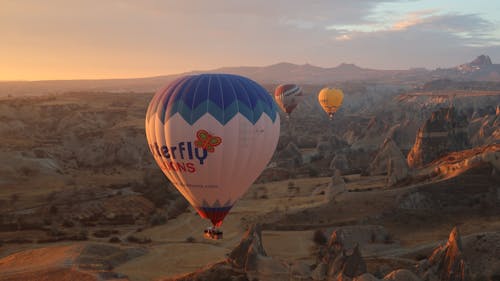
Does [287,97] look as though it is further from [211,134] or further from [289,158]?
[211,134]

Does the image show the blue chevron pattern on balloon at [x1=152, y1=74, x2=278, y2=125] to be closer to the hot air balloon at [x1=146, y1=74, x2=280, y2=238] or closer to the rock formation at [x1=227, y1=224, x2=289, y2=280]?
the hot air balloon at [x1=146, y1=74, x2=280, y2=238]

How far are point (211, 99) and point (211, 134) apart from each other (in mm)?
1359

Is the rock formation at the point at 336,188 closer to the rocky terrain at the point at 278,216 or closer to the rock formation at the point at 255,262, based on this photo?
the rocky terrain at the point at 278,216

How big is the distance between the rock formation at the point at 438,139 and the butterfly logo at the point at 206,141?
137 ft

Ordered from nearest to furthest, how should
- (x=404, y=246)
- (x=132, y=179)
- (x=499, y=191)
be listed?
(x=404, y=246)
(x=499, y=191)
(x=132, y=179)

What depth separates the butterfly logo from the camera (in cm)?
2145

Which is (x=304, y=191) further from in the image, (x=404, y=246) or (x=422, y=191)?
(x=404, y=246)

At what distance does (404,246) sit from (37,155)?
173 ft

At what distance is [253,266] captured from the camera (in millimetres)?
29422

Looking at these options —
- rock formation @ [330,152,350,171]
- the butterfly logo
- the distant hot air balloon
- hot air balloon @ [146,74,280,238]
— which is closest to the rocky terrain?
rock formation @ [330,152,350,171]

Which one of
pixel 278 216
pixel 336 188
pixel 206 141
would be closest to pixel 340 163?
pixel 336 188

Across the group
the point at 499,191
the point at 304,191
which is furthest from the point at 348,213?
the point at 304,191

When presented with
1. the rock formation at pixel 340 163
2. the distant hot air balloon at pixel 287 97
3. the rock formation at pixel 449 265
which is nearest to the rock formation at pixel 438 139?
the rock formation at pixel 340 163

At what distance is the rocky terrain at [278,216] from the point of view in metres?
29.2
